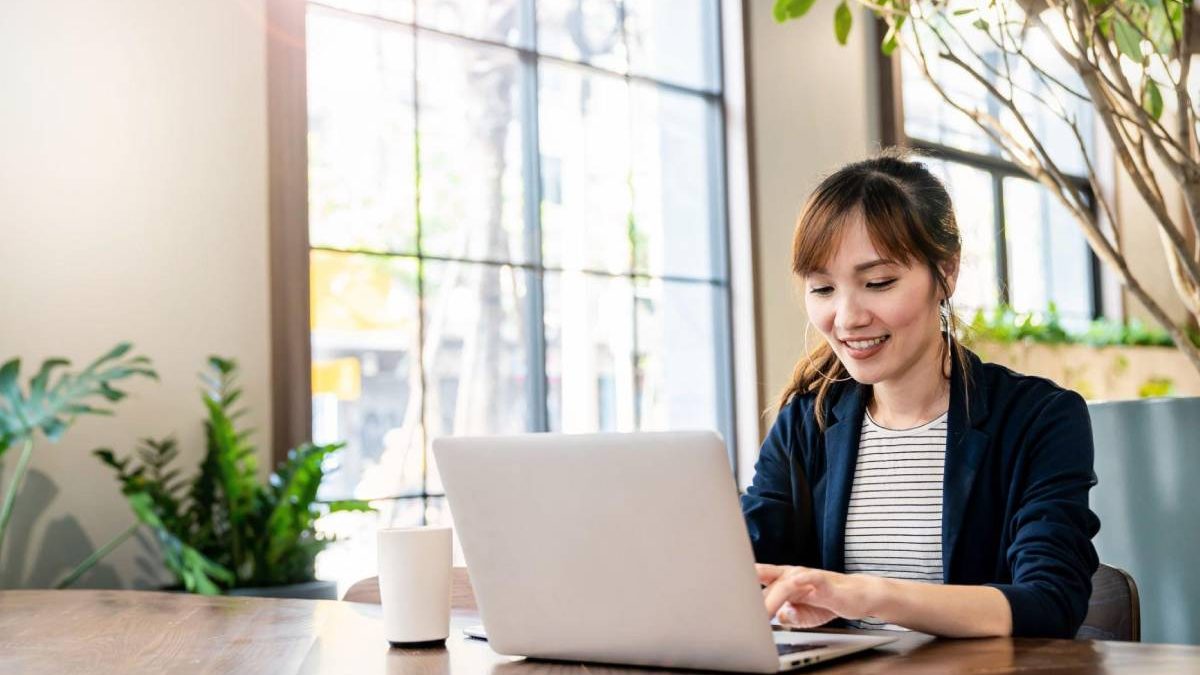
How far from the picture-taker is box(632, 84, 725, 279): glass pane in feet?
16.0

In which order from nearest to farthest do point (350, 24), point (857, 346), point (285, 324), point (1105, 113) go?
point (857, 346) → point (1105, 113) → point (285, 324) → point (350, 24)

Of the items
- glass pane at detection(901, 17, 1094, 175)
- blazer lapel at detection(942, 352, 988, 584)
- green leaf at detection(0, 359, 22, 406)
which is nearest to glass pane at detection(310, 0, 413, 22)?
green leaf at detection(0, 359, 22, 406)

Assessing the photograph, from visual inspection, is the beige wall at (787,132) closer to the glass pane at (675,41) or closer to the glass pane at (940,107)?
the glass pane at (675,41)

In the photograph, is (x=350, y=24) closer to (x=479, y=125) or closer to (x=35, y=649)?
(x=479, y=125)

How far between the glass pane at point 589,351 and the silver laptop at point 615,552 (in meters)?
3.34

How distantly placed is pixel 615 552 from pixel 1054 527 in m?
0.56

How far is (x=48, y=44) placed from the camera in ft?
10.3

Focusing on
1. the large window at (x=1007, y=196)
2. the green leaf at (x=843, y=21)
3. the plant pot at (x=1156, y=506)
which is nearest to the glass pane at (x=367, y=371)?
the green leaf at (x=843, y=21)

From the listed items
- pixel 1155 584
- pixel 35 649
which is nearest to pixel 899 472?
pixel 1155 584

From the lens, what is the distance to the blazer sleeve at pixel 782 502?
1.66 meters

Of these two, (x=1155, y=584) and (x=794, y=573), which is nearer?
(x=794, y=573)

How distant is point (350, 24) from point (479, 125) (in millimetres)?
586

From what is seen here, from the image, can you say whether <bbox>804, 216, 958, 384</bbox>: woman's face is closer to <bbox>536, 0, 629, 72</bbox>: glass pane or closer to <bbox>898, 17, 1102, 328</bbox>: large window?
<bbox>536, 0, 629, 72</bbox>: glass pane

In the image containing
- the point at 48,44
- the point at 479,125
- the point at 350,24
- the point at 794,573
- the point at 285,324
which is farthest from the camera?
the point at 479,125
